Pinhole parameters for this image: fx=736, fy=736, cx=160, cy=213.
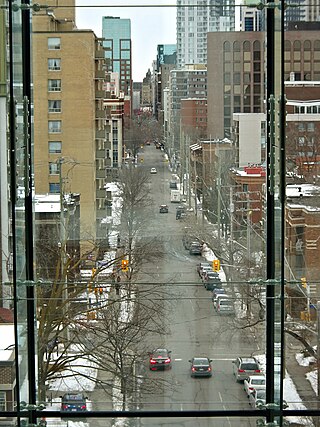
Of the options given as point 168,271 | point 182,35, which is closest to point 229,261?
point 168,271

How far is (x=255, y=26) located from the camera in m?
1.99

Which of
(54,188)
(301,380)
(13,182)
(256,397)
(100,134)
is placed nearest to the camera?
(13,182)

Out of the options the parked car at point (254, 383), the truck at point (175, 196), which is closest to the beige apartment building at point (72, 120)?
the truck at point (175, 196)

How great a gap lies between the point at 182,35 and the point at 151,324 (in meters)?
0.86

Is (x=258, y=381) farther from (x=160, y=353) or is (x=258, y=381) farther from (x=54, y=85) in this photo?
(x=54, y=85)

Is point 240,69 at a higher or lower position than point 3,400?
higher

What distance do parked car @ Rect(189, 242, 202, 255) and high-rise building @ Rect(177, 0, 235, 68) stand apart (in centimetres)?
56

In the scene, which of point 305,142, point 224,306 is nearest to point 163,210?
point 224,306

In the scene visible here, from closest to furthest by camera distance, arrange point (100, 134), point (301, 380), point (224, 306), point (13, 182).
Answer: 1. point (13, 182)
2. point (301, 380)
3. point (224, 306)
4. point (100, 134)

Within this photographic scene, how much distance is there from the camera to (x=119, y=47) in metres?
2.19

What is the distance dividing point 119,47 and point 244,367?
1.00 m

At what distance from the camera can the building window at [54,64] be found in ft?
6.85

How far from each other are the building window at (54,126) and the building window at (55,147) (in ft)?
0.12

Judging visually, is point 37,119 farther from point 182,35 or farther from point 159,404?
point 159,404
